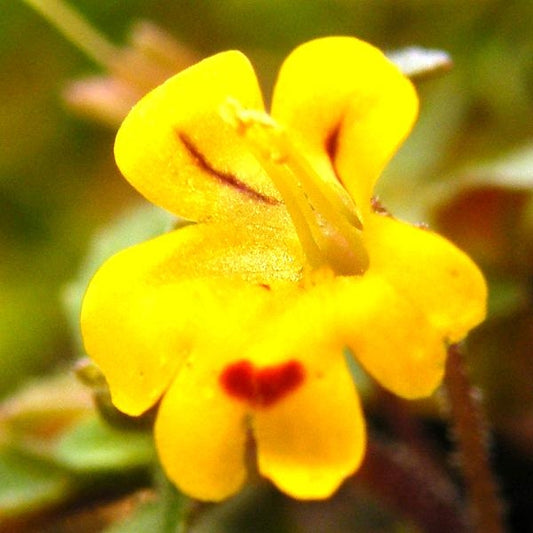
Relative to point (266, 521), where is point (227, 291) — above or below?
above

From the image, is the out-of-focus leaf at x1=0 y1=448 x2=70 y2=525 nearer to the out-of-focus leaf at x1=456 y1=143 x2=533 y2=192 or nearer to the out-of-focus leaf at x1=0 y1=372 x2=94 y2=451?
the out-of-focus leaf at x1=0 y1=372 x2=94 y2=451

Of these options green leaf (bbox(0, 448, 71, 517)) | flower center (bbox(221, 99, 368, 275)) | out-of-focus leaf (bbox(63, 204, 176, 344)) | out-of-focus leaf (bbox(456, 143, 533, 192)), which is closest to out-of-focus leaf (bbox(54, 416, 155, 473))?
green leaf (bbox(0, 448, 71, 517))

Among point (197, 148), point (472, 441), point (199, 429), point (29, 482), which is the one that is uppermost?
point (197, 148)

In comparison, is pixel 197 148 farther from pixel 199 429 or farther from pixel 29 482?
pixel 29 482

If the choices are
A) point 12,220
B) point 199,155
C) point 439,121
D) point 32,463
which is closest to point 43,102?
point 12,220

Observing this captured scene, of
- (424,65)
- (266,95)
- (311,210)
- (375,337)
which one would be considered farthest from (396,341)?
(266,95)

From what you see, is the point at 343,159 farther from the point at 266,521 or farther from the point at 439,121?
the point at 439,121
